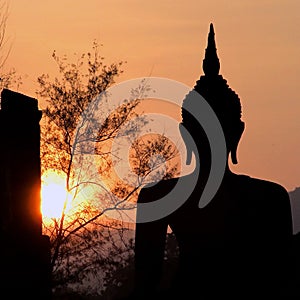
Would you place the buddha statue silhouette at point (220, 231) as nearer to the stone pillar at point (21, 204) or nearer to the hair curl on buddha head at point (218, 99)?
the hair curl on buddha head at point (218, 99)

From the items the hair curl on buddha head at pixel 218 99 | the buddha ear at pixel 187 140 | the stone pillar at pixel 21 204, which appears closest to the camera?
the buddha ear at pixel 187 140

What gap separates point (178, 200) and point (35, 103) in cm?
827

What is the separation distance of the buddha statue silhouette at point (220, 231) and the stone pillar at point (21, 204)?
614cm

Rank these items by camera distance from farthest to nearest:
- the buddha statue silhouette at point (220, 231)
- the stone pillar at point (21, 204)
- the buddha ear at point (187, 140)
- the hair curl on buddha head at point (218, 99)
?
1. the stone pillar at point (21, 204)
2. the hair curl on buddha head at point (218, 99)
3. the buddha ear at point (187, 140)
4. the buddha statue silhouette at point (220, 231)

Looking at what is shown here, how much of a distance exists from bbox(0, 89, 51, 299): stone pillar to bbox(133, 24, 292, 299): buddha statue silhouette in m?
6.14

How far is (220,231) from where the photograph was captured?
8555 mm

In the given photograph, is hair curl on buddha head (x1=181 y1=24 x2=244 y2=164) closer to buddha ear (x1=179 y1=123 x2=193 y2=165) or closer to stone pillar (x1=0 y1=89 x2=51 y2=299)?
buddha ear (x1=179 y1=123 x2=193 y2=165)

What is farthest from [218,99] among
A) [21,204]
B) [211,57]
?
[21,204]

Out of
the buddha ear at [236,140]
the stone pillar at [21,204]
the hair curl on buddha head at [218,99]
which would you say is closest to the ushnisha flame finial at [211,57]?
the hair curl on buddha head at [218,99]

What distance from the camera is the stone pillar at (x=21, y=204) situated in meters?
15.0

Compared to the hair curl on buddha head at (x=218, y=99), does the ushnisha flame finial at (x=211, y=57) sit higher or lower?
higher

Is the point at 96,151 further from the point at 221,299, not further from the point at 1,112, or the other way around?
the point at 221,299

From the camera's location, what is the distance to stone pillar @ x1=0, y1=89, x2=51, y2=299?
14961 millimetres

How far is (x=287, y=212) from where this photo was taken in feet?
28.4
